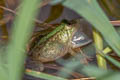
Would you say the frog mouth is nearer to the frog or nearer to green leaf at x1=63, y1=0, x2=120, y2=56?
the frog

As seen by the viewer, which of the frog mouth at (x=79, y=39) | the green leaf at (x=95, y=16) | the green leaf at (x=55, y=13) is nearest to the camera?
the green leaf at (x=95, y=16)

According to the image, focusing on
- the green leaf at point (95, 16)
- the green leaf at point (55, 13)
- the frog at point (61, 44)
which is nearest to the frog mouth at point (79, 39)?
the frog at point (61, 44)

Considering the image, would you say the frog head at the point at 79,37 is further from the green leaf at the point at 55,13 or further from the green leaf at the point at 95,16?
the green leaf at the point at 95,16

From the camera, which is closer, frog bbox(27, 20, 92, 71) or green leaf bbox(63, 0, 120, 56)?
green leaf bbox(63, 0, 120, 56)

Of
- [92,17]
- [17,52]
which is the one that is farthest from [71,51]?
[17,52]

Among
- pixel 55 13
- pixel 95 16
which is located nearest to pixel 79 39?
pixel 55 13

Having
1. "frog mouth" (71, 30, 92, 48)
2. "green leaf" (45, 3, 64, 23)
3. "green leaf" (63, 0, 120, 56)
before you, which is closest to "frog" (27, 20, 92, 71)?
"frog mouth" (71, 30, 92, 48)

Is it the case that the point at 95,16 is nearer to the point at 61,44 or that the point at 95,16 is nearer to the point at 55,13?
the point at 61,44

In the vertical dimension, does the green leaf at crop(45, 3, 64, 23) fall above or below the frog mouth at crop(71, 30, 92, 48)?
above

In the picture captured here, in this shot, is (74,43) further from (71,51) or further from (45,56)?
(45,56)
